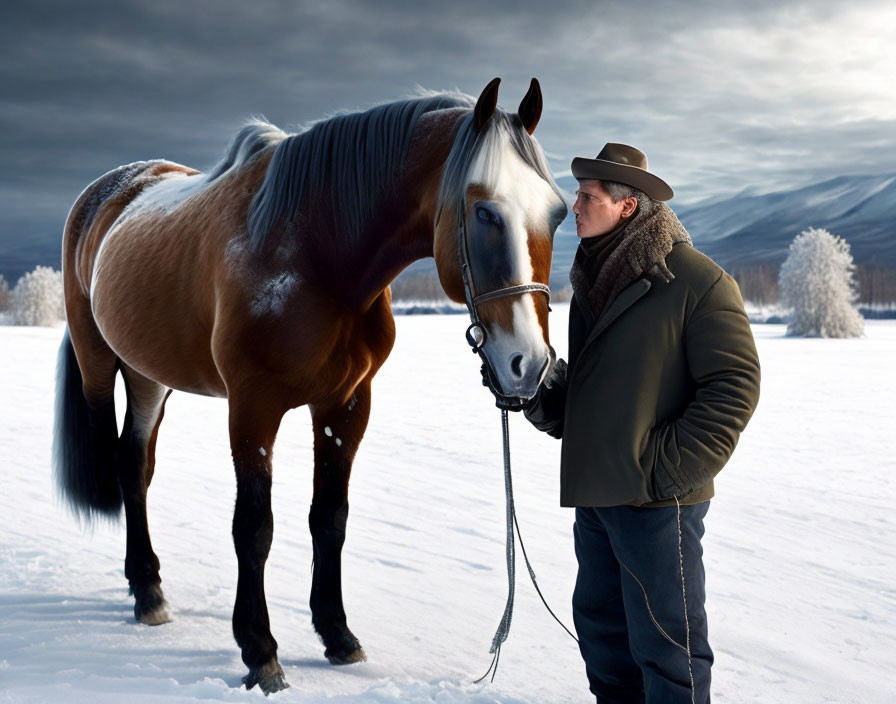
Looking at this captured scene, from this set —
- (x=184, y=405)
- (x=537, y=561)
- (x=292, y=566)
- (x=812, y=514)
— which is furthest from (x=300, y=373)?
(x=184, y=405)

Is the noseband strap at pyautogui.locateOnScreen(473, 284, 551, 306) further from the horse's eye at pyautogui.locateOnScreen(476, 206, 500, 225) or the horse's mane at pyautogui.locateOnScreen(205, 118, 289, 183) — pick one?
the horse's mane at pyautogui.locateOnScreen(205, 118, 289, 183)

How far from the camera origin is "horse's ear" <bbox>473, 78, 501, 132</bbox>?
2219mm

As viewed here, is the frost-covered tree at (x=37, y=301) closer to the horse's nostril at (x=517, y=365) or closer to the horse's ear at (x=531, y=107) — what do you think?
the horse's ear at (x=531, y=107)

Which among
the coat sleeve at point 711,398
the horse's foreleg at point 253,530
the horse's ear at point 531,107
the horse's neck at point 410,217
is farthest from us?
the horse's foreleg at point 253,530

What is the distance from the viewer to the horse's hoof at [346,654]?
3.09m

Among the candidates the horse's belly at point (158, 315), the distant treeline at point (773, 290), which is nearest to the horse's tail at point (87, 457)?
the horse's belly at point (158, 315)

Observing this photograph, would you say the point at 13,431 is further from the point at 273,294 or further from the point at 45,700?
the point at 273,294

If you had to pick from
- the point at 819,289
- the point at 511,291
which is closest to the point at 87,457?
the point at 511,291

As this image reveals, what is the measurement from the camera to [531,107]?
7.63 ft

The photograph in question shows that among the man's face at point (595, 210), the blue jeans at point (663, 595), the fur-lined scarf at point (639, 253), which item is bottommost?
the blue jeans at point (663, 595)

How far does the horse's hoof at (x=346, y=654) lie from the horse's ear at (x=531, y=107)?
2255mm

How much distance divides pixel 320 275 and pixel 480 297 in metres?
0.83

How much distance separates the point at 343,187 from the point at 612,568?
1.67m

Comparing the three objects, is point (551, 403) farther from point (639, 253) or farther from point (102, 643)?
point (102, 643)
